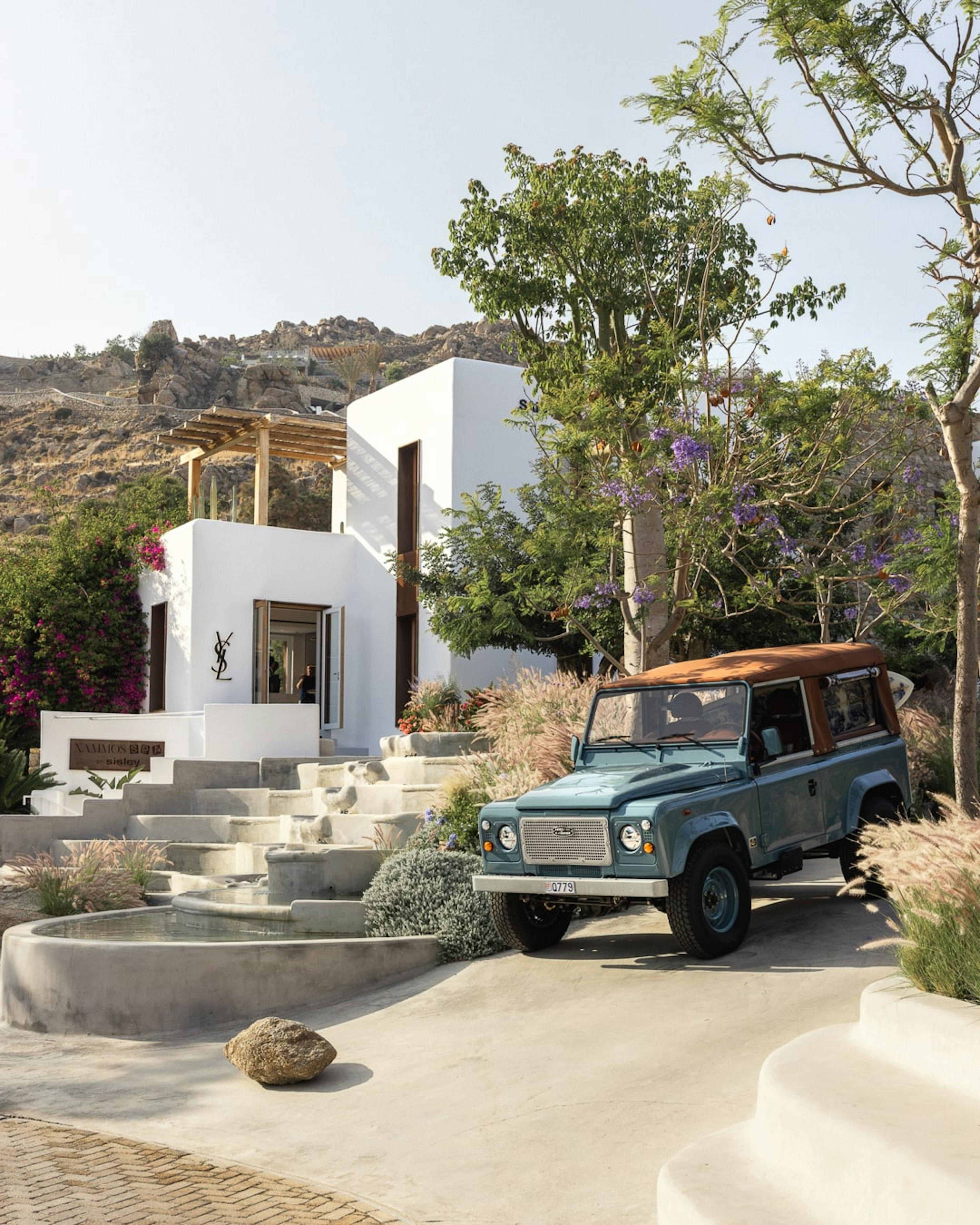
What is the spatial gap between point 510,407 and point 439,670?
4.73 m

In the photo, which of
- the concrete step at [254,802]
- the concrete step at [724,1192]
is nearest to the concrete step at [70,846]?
the concrete step at [254,802]

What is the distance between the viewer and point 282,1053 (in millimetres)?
6699

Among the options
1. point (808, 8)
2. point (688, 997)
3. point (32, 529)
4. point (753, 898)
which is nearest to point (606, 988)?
point (688, 997)

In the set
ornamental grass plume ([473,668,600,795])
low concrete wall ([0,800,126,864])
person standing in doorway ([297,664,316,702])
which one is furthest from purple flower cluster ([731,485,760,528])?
person standing in doorway ([297,664,316,702])

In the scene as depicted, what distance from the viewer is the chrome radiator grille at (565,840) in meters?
7.77

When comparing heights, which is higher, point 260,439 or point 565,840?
point 260,439

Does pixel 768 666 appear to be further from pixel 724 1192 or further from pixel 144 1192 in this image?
pixel 144 1192

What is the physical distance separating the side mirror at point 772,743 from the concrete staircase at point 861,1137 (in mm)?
3604

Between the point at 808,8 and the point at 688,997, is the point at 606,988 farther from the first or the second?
the point at 808,8

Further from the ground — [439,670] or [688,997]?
[439,670]

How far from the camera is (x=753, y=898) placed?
9.83 m

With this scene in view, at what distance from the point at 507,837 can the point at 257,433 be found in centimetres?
1606

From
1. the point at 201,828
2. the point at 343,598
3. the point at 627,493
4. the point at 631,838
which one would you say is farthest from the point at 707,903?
the point at 343,598

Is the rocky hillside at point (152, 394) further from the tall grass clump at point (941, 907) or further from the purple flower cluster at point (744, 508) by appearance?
the tall grass clump at point (941, 907)
